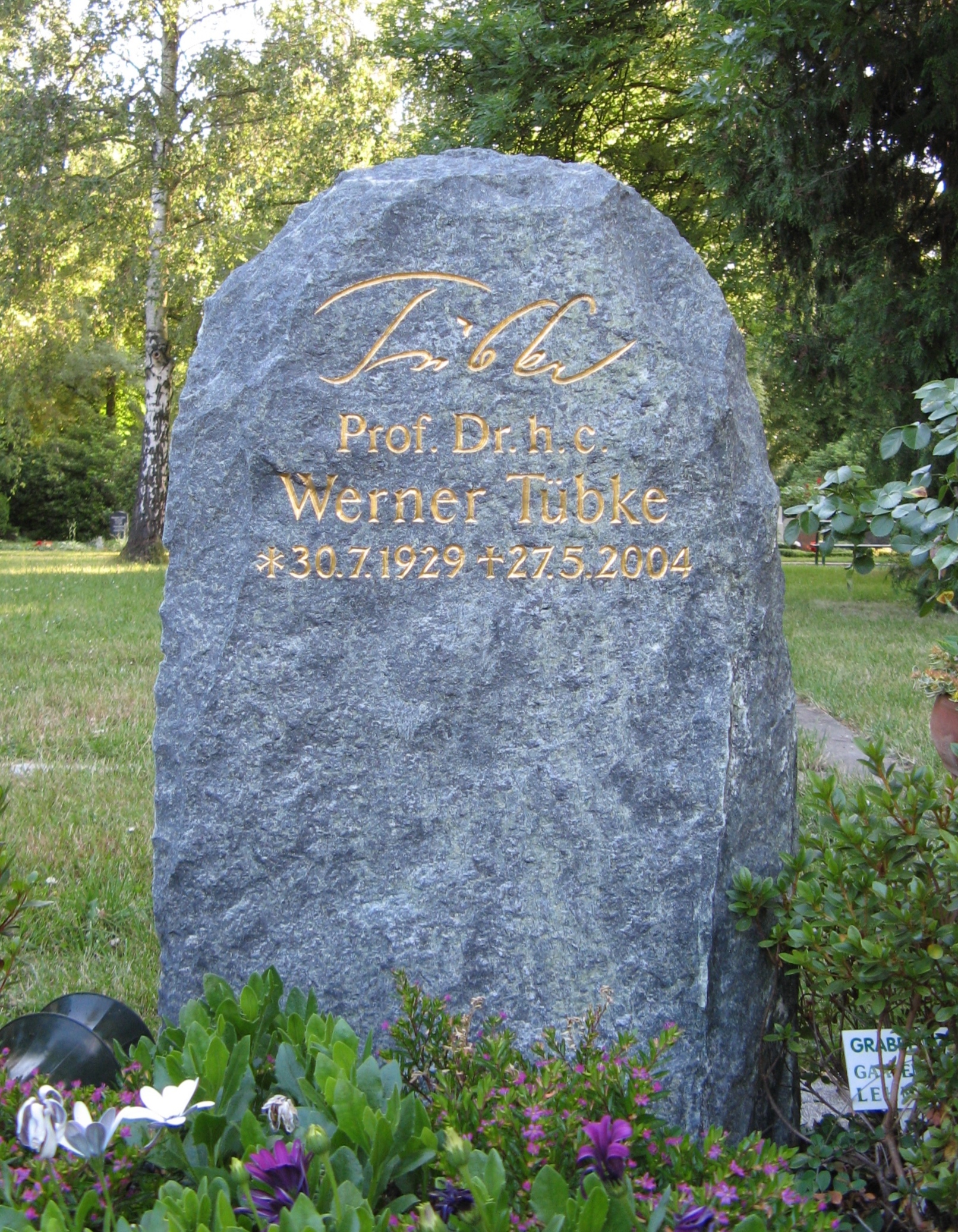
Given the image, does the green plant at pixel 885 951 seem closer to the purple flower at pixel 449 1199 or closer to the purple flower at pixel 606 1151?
the purple flower at pixel 606 1151

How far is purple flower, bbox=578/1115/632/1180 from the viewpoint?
5.70 ft

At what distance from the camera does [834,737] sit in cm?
593

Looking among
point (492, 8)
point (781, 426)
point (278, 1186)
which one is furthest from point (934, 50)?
point (781, 426)

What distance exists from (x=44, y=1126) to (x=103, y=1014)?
67 cm

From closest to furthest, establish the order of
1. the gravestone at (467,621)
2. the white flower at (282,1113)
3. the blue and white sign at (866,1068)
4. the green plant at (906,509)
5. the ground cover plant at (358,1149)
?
the ground cover plant at (358,1149) < the white flower at (282,1113) < the blue and white sign at (866,1068) < the gravestone at (467,621) < the green plant at (906,509)

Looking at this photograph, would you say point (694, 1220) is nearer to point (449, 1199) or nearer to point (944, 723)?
point (449, 1199)

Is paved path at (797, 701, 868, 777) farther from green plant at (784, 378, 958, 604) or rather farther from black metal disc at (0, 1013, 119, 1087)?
black metal disc at (0, 1013, 119, 1087)

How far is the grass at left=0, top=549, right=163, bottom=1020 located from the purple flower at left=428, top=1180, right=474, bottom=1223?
1628 mm

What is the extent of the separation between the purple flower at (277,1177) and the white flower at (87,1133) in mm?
225

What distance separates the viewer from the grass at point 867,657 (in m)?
5.98

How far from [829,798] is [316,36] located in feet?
47.9

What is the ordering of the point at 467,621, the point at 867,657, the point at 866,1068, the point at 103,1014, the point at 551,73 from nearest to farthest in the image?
the point at 103,1014 → the point at 866,1068 → the point at 467,621 → the point at 867,657 → the point at 551,73
